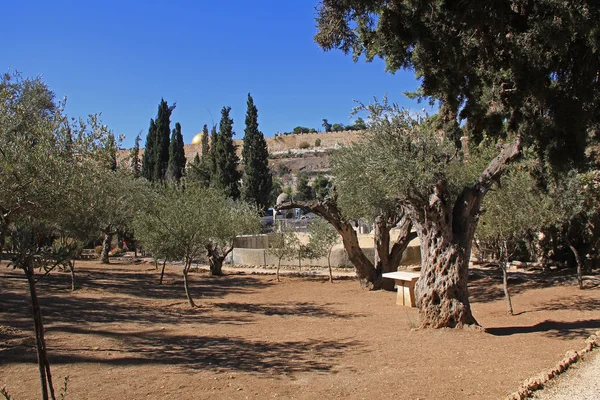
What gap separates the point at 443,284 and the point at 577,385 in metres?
3.89

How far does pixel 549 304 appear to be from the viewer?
15102mm

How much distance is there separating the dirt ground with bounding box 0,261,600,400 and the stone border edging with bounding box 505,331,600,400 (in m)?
0.27

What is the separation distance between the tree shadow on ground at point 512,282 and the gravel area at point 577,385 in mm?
9205

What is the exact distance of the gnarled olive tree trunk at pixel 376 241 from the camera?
18.7 meters

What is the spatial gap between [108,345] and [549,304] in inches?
500

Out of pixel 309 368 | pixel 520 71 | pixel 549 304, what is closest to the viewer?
pixel 309 368

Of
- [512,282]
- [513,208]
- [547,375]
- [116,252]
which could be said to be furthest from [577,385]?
[116,252]

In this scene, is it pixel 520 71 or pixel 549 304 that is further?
pixel 549 304

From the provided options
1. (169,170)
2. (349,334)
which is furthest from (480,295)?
(169,170)

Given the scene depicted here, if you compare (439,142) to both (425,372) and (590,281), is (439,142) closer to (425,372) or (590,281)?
(425,372)

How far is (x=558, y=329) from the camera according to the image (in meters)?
11.2

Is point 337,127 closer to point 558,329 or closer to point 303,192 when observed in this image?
point 303,192

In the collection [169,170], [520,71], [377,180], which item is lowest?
[377,180]

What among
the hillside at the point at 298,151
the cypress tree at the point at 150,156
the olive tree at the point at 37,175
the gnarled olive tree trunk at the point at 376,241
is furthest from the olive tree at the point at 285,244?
the hillside at the point at 298,151
